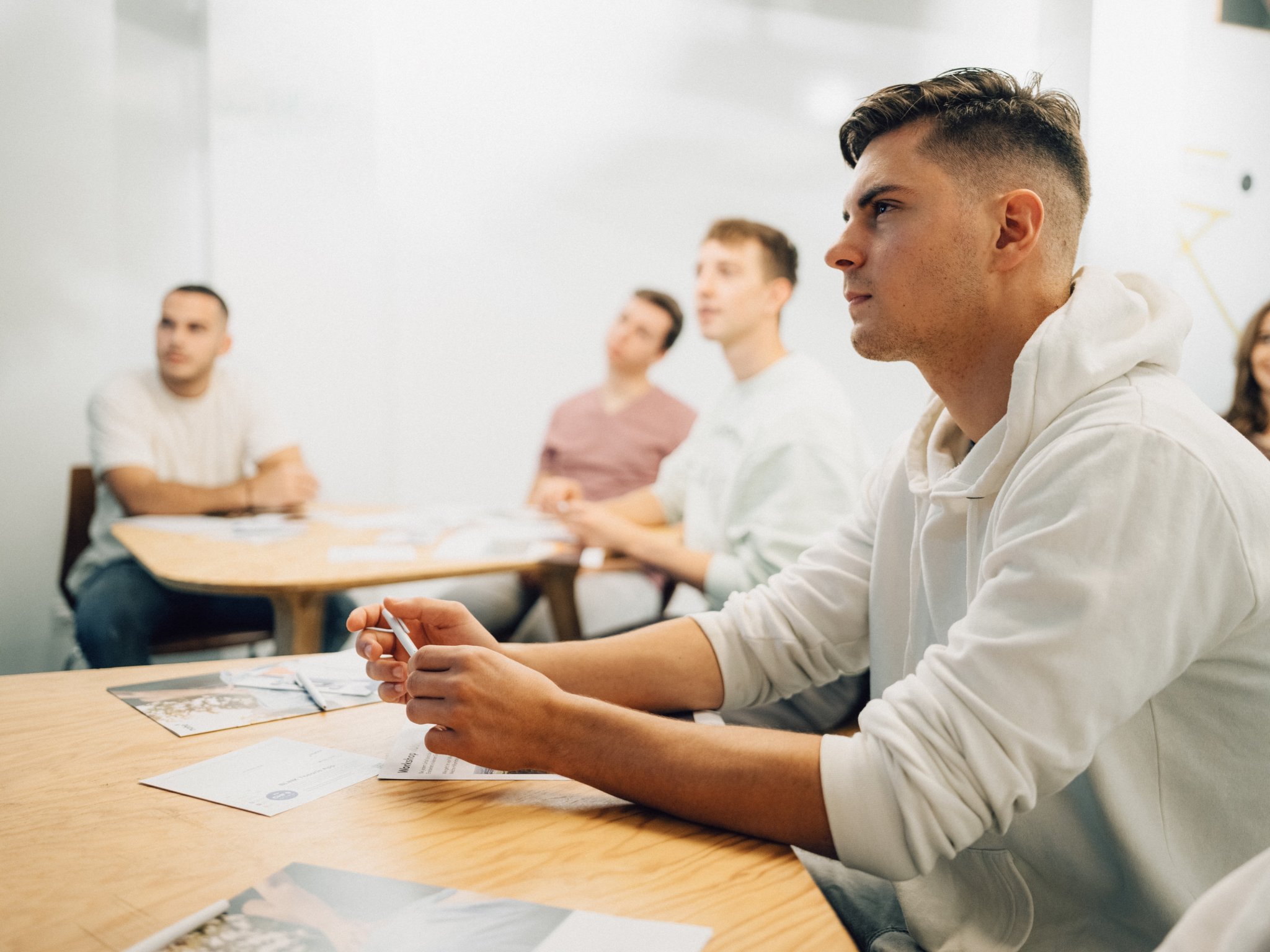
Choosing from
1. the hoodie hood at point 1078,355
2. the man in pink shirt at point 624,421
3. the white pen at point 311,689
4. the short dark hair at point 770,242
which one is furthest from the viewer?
the man in pink shirt at point 624,421

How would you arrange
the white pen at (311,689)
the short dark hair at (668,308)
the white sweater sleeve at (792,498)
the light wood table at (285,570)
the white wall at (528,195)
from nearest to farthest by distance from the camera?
the white pen at (311,689) → the light wood table at (285,570) → the white sweater sleeve at (792,498) → the short dark hair at (668,308) → the white wall at (528,195)

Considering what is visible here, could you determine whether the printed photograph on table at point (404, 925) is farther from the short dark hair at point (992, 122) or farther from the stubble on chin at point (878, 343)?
the short dark hair at point (992, 122)

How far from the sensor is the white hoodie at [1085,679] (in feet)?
2.46

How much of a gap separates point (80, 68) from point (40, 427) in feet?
4.55

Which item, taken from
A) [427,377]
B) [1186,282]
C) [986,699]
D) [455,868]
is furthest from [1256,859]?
[427,377]

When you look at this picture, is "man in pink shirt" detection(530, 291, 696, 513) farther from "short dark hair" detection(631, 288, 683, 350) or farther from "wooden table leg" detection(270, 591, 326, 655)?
"wooden table leg" detection(270, 591, 326, 655)

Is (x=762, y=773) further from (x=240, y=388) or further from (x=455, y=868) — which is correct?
(x=240, y=388)

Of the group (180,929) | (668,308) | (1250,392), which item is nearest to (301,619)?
(180,929)

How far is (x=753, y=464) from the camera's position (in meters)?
2.32

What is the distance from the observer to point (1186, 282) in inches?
136

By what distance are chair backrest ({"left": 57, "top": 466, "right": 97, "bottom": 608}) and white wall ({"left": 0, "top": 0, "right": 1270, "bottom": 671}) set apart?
0.61 metres

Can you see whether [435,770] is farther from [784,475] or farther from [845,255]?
[784,475]

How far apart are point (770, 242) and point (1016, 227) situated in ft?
6.07

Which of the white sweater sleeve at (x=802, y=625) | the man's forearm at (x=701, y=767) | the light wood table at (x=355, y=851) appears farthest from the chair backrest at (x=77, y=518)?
the man's forearm at (x=701, y=767)
